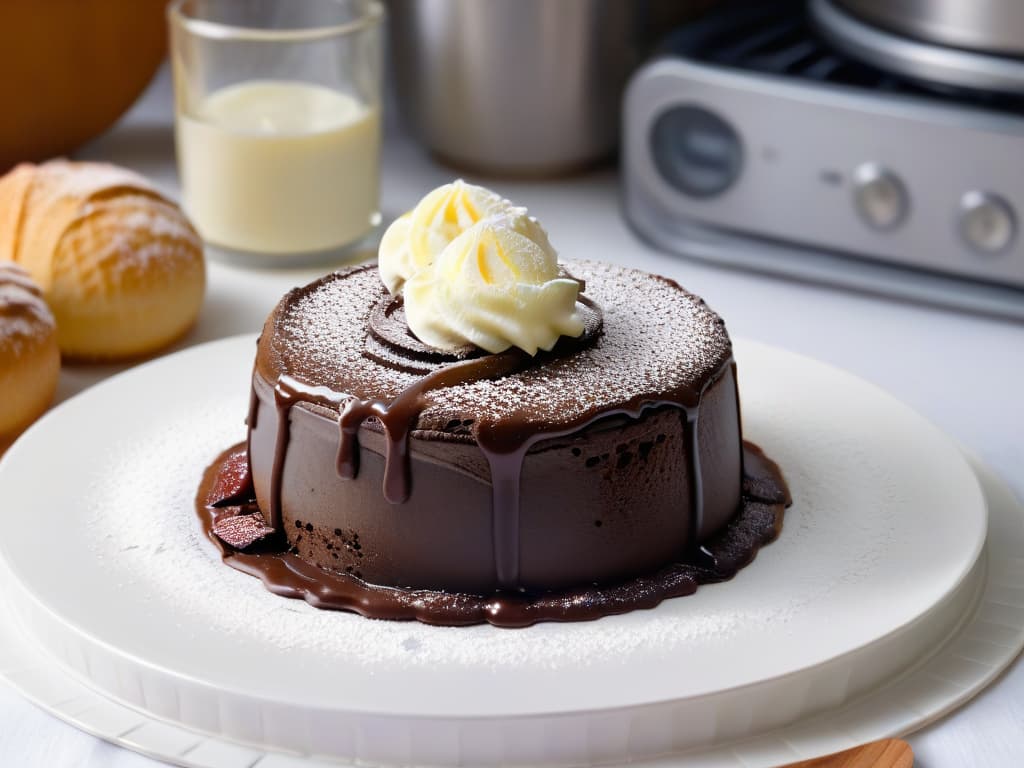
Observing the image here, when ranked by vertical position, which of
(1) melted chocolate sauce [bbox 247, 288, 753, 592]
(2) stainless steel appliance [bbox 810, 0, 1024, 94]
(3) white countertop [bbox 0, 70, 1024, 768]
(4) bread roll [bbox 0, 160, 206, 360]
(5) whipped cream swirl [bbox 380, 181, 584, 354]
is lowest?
(3) white countertop [bbox 0, 70, 1024, 768]

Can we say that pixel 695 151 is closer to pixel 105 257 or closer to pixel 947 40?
pixel 947 40

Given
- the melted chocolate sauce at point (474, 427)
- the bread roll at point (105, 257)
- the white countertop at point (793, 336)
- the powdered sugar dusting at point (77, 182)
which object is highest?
the melted chocolate sauce at point (474, 427)

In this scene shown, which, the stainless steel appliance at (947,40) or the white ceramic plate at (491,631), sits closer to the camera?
the white ceramic plate at (491,631)

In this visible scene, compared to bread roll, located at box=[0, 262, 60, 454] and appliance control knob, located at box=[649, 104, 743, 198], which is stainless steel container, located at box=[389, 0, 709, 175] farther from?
bread roll, located at box=[0, 262, 60, 454]

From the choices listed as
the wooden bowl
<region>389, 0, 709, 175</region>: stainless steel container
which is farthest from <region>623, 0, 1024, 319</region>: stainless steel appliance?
the wooden bowl

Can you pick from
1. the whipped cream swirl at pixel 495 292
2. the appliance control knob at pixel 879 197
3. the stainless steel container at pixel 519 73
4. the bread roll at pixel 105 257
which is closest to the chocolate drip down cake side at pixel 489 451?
the whipped cream swirl at pixel 495 292

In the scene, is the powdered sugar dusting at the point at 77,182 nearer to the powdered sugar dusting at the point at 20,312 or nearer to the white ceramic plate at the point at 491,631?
the powdered sugar dusting at the point at 20,312

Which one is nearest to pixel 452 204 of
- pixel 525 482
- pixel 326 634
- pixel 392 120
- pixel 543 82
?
pixel 525 482
